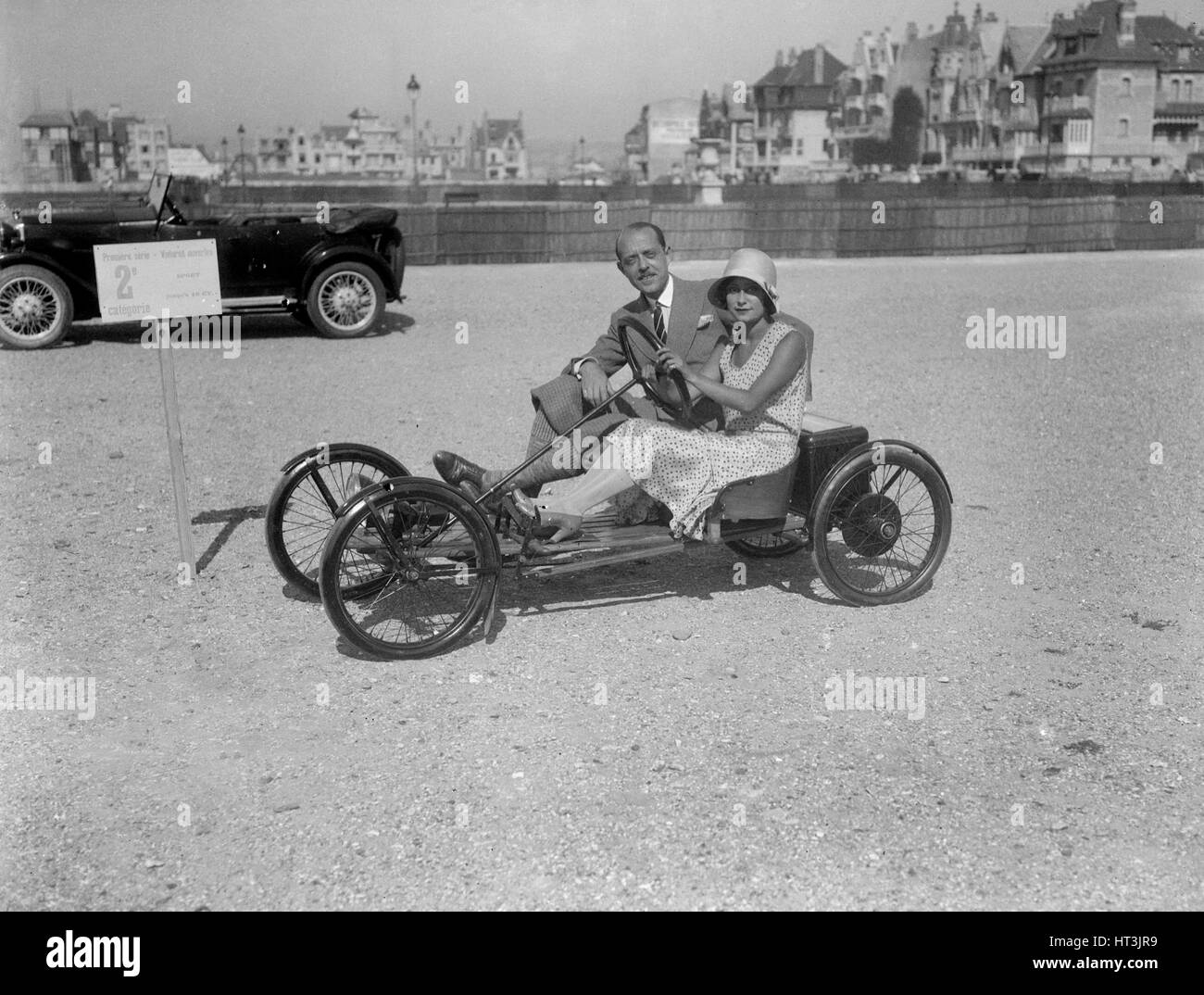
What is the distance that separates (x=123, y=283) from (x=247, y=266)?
8.25 metres

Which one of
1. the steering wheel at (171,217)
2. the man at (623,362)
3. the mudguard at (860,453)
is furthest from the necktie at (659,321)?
the steering wheel at (171,217)

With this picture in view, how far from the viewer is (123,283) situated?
18.4 feet

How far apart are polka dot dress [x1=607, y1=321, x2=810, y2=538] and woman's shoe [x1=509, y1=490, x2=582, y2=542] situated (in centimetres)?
31

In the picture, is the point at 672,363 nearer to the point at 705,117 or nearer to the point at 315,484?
the point at 315,484

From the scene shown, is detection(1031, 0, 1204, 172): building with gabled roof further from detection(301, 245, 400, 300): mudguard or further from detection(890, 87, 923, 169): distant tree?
detection(301, 245, 400, 300): mudguard

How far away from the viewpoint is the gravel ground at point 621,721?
11.3 ft

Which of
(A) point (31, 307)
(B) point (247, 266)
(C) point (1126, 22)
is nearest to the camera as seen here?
(A) point (31, 307)

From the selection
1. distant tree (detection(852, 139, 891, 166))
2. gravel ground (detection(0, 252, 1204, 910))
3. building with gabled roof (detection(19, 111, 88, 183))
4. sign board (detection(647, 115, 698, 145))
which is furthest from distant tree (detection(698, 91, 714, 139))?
gravel ground (detection(0, 252, 1204, 910))

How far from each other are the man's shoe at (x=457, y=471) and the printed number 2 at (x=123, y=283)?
63.5 inches

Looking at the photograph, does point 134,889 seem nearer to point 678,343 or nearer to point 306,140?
point 678,343

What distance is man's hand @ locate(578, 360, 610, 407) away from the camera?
17.4 ft

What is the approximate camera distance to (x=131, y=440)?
8.91m

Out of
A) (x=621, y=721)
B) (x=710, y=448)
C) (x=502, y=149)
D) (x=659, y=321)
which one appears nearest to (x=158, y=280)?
(x=659, y=321)

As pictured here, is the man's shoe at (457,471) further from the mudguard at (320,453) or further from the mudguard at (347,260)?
the mudguard at (347,260)
